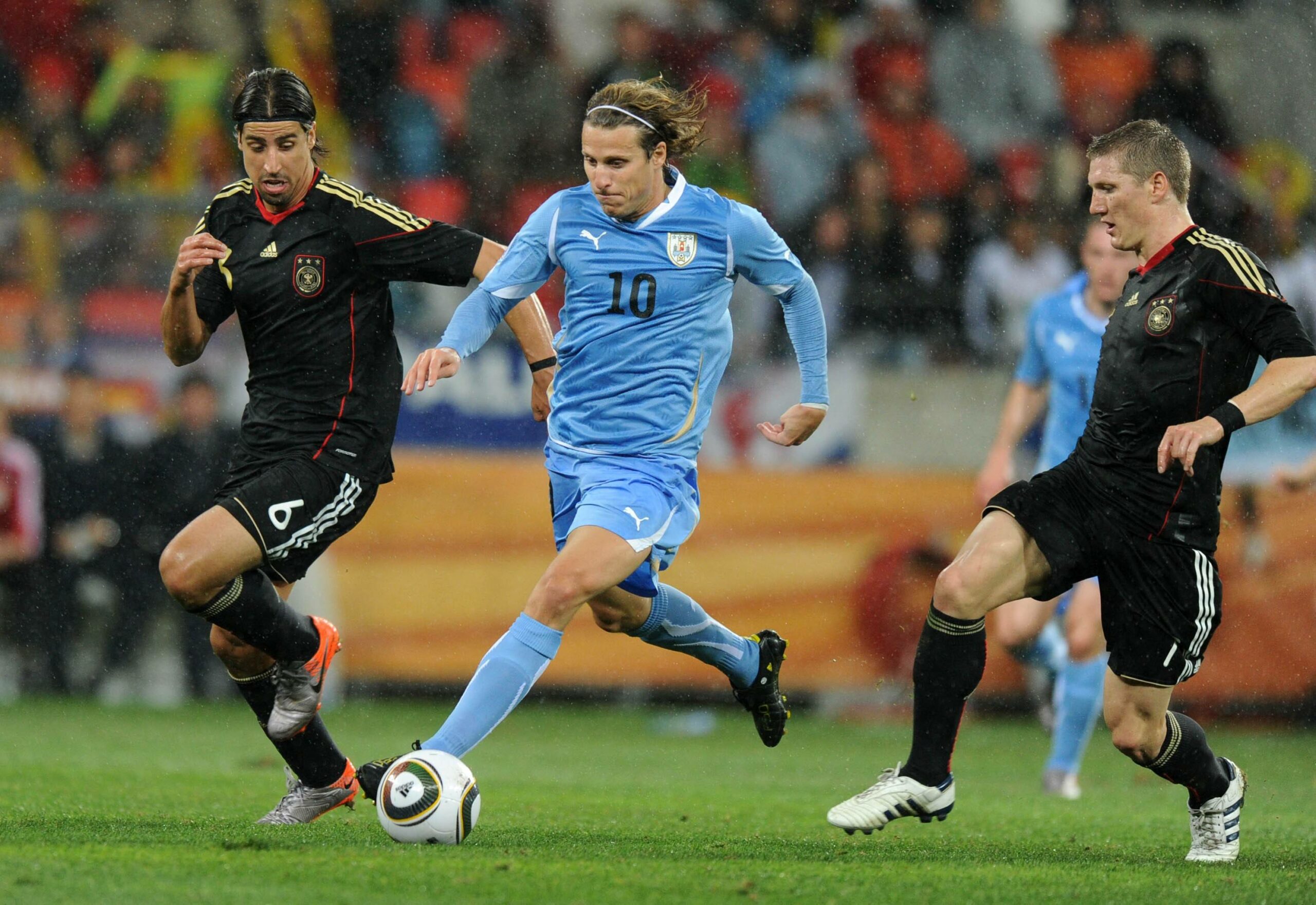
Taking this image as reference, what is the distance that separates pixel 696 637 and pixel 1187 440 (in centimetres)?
206

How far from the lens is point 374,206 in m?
5.78

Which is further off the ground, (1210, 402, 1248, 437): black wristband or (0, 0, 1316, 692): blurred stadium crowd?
(0, 0, 1316, 692): blurred stadium crowd

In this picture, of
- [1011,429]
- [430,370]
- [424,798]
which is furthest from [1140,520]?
[1011,429]

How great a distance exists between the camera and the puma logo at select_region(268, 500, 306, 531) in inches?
211

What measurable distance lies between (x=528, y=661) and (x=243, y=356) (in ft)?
20.9

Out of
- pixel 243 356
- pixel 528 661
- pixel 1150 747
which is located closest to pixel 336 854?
pixel 528 661

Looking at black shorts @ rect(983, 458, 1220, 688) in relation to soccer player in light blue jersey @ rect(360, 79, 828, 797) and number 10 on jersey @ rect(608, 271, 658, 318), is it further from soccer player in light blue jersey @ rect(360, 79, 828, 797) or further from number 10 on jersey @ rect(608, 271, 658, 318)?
number 10 on jersey @ rect(608, 271, 658, 318)

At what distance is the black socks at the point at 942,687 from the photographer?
514 cm

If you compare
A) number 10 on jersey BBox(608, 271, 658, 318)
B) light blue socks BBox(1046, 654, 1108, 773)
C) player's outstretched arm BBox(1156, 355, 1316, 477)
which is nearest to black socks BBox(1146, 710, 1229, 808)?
player's outstretched arm BBox(1156, 355, 1316, 477)

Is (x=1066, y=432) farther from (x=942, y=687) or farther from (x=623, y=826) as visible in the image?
(x=623, y=826)

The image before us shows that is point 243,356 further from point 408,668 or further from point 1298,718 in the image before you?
point 1298,718

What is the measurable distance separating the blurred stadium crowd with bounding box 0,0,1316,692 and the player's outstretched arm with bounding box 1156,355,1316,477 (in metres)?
6.10

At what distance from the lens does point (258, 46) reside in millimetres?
12656

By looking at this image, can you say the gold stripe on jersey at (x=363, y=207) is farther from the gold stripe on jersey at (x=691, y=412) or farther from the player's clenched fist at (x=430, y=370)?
the gold stripe on jersey at (x=691, y=412)
